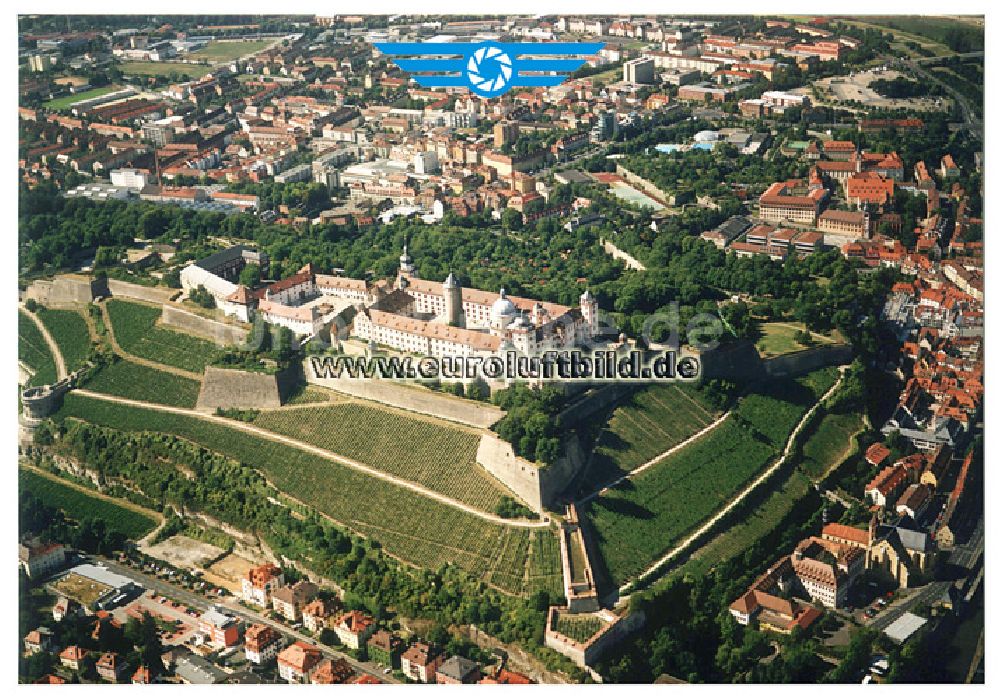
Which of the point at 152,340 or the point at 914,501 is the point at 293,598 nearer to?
the point at 152,340

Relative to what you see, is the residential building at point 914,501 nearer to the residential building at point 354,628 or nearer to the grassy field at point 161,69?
the residential building at point 354,628

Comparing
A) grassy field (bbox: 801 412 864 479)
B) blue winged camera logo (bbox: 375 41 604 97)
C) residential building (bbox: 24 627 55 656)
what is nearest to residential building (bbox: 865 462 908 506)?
grassy field (bbox: 801 412 864 479)

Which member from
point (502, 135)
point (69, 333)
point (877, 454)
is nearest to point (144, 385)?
point (69, 333)

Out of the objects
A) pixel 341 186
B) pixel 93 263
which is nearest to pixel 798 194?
pixel 341 186

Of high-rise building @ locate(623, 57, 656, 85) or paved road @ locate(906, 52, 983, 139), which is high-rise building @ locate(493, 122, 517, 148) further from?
paved road @ locate(906, 52, 983, 139)

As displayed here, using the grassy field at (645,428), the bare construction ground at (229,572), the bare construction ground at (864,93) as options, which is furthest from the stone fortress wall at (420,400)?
the bare construction ground at (864,93)

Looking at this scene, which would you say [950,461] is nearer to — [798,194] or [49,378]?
[798,194]
